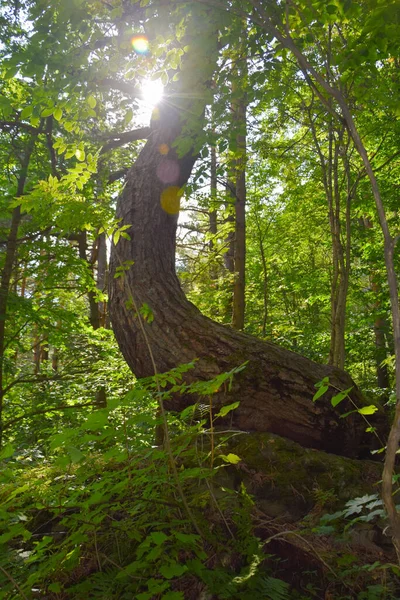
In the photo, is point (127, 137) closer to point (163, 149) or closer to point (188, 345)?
point (163, 149)

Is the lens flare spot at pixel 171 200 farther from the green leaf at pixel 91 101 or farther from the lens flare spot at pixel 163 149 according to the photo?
the green leaf at pixel 91 101

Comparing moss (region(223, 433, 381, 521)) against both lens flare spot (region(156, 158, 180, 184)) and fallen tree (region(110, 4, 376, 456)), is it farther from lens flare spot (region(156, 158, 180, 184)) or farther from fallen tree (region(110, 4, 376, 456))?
lens flare spot (region(156, 158, 180, 184))

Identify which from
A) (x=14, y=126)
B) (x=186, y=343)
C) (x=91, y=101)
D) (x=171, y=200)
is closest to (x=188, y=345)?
(x=186, y=343)

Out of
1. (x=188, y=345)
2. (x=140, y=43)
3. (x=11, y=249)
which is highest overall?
(x=140, y=43)

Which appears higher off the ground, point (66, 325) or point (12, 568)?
point (66, 325)

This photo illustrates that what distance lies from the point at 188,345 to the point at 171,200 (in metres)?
1.80

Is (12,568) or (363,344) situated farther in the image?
(363,344)

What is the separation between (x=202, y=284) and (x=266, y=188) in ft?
9.40

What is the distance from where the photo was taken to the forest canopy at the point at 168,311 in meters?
1.60

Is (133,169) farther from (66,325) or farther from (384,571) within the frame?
(384,571)

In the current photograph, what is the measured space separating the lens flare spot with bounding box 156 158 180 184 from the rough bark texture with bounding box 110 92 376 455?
0.04 ft

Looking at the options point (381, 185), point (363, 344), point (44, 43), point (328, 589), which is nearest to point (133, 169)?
point (44, 43)

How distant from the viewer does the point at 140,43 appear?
2678 millimetres

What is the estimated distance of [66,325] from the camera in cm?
627
